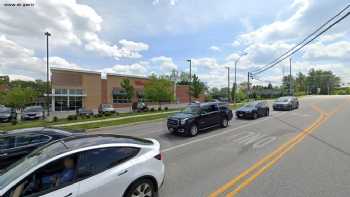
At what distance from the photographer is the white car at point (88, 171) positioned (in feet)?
8.76

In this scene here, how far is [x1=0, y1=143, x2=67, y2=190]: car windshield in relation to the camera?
108 inches

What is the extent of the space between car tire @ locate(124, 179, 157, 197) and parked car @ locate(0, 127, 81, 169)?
145 inches

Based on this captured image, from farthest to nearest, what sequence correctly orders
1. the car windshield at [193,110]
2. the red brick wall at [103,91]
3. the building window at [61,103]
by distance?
the red brick wall at [103,91], the building window at [61,103], the car windshield at [193,110]

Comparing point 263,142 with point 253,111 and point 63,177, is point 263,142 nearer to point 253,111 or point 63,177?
point 63,177

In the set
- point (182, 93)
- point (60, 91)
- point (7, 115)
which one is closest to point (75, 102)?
point (60, 91)

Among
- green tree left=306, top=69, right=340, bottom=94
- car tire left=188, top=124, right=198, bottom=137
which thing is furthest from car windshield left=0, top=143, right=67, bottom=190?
green tree left=306, top=69, right=340, bottom=94

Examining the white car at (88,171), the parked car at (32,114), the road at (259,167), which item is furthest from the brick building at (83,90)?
the white car at (88,171)

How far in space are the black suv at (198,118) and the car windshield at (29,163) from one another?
729 centimetres

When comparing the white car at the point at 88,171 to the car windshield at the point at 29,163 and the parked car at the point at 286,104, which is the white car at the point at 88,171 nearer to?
the car windshield at the point at 29,163

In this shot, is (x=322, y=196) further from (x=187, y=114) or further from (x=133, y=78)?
(x=133, y=78)

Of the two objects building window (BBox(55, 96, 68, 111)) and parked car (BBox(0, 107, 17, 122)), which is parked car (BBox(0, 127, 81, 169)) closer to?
parked car (BBox(0, 107, 17, 122))

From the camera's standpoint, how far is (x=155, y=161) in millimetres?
3744

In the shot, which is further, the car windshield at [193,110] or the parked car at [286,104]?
the parked car at [286,104]

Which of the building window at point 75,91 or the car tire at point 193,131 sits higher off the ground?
the building window at point 75,91
